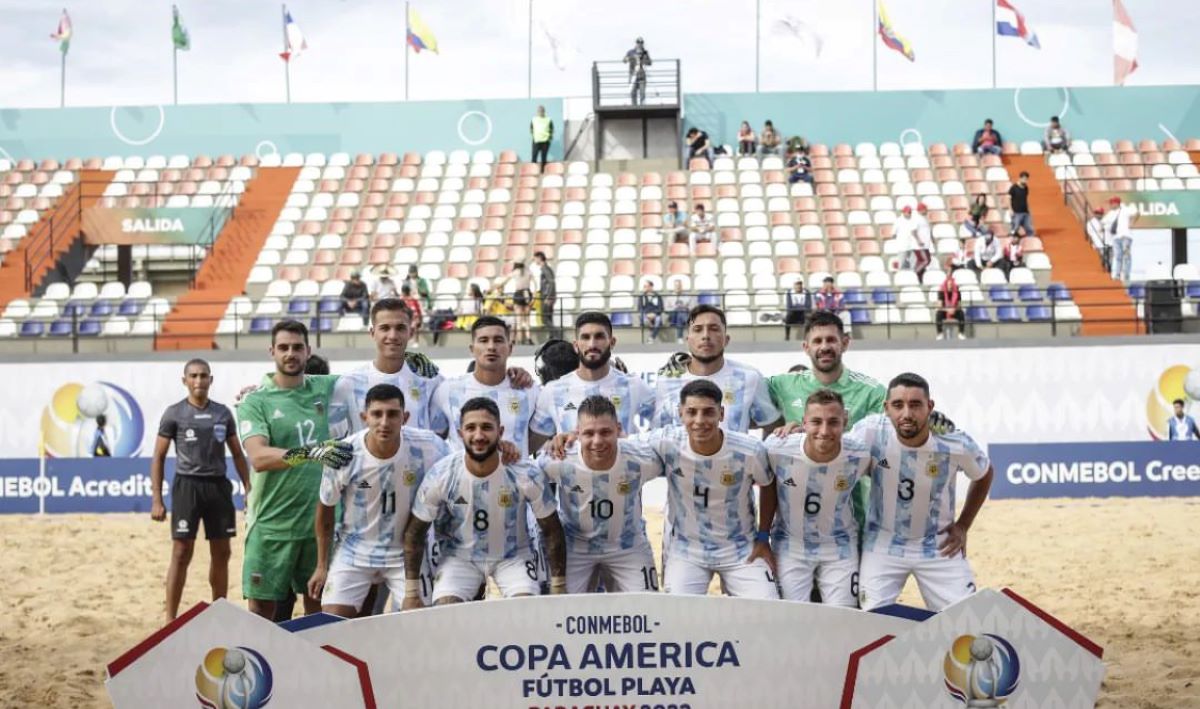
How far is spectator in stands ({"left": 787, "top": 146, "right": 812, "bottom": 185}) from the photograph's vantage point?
25906 mm

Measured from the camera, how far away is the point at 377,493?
6523 millimetres

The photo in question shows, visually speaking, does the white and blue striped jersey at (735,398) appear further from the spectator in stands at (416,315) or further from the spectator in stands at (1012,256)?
the spectator in stands at (1012,256)

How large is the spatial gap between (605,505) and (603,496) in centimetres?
5

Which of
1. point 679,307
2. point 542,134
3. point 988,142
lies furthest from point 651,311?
point 988,142

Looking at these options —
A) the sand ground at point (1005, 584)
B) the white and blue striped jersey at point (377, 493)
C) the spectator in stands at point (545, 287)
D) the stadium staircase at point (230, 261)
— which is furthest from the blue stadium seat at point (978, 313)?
the white and blue striped jersey at point (377, 493)

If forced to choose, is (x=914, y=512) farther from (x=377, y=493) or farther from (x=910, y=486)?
(x=377, y=493)

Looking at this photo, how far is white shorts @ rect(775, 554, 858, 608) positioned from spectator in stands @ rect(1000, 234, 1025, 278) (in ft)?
50.2

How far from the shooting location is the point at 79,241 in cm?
2553

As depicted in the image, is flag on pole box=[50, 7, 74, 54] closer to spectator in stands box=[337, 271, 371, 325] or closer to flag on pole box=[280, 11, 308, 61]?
flag on pole box=[280, 11, 308, 61]

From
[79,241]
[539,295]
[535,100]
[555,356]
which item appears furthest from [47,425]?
[535,100]

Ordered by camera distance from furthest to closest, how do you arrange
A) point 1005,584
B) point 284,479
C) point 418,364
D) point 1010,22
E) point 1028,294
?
point 1010,22 < point 1028,294 < point 1005,584 < point 418,364 < point 284,479

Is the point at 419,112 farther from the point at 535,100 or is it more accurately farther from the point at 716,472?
the point at 716,472

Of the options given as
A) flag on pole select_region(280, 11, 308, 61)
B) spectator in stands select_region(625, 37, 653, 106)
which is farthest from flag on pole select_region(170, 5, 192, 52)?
spectator in stands select_region(625, 37, 653, 106)

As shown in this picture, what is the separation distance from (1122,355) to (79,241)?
18.8 metres
